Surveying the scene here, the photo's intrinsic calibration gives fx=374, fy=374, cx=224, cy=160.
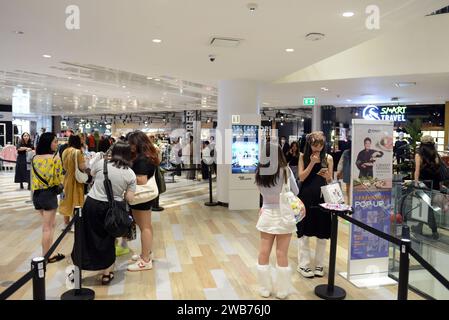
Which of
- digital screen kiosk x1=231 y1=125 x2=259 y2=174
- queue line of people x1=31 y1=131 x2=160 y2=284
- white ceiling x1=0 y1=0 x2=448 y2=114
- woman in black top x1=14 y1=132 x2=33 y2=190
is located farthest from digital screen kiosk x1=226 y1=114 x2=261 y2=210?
woman in black top x1=14 y1=132 x2=33 y2=190

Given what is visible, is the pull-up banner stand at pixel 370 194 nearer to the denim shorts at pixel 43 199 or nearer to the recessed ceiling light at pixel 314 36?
the recessed ceiling light at pixel 314 36

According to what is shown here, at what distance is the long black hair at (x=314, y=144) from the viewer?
3.88 meters

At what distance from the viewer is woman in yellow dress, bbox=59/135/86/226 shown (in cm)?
489

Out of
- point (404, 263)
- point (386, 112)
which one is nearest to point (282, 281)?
point (404, 263)

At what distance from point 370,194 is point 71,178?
376cm

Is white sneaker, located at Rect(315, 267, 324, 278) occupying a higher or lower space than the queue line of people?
lower

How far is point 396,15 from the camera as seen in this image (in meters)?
3.95

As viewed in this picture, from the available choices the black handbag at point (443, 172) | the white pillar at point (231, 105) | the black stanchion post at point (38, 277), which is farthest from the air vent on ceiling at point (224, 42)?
the black handbag at point (443, 172)

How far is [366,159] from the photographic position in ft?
12.6

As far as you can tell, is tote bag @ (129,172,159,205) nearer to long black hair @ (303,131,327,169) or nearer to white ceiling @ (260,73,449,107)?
long black hair @ (303,131,327,169)

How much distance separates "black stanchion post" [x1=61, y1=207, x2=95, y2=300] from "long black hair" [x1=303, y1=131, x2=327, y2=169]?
2.32 metres

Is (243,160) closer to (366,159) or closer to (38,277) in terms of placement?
(366,159)
